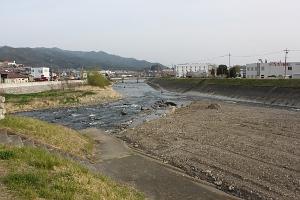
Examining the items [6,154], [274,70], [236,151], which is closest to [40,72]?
[274,70]

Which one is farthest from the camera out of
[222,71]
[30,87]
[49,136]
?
[222,71]

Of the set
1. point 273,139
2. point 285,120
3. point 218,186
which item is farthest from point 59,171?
point 285,120

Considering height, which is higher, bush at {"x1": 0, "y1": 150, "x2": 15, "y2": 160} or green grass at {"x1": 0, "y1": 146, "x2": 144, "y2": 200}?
bush at {"x1": 0, "y1": 150, "x2": 15, "y2": 160}

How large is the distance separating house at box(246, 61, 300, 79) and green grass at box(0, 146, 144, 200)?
3742 inches

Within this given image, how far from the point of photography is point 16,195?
9.55m

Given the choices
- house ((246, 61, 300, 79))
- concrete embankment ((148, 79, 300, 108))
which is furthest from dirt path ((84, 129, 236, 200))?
house ((246, 61, 300, 79))

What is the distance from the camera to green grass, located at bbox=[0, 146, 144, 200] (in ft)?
33.2

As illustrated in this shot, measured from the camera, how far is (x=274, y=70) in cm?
11494

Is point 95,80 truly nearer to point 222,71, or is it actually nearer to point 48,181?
point 222,71

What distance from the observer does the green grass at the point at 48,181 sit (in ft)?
33.2

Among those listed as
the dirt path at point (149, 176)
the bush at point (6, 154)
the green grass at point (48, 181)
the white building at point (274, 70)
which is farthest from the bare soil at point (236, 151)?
the white building at point (274, 70)

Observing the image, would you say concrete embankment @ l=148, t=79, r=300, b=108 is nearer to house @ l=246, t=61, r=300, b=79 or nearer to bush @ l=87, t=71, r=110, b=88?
house @ l=246, t=61, r=300, b=79

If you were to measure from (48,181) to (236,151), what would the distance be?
13493mm

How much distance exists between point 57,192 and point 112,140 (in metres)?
16.8
